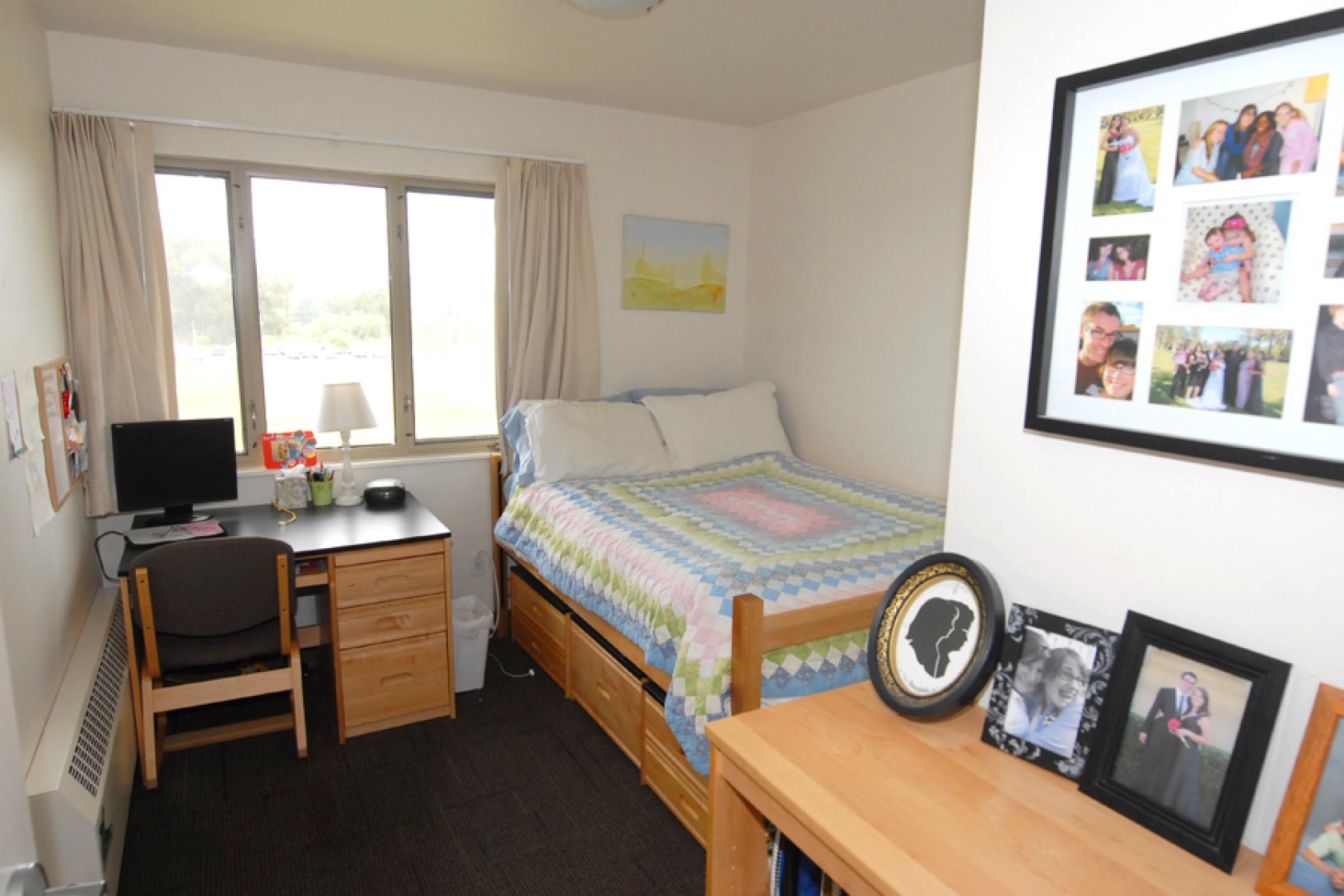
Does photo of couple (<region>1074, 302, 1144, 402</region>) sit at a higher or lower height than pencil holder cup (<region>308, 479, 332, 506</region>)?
higher

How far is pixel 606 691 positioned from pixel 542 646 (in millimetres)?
670

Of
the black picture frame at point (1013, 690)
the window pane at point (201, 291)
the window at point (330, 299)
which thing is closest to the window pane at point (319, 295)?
the window at point (330, 299)

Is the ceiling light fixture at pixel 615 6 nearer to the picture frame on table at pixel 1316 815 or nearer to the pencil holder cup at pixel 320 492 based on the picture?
the pencil holder cup at pixel 320 492

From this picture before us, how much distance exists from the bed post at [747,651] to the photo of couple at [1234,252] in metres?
1.15

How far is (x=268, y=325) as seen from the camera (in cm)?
340

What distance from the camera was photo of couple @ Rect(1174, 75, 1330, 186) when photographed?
0.89 m

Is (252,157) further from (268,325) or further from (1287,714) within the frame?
(1287,714)

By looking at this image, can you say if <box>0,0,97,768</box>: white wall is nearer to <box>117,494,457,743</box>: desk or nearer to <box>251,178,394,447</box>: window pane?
<box>117,494,457,743</box>: desk

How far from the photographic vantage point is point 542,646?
338cm

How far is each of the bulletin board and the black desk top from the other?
0.30 metres

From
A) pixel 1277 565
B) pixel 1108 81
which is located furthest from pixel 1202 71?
pixel 1277 565

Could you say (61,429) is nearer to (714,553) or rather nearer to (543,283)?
(543,283)

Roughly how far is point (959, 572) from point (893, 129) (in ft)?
8.73

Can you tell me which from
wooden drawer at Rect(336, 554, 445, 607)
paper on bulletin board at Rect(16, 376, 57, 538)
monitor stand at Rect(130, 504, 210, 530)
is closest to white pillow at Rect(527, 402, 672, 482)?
wooden drawer at Rect(336, 554, 445, 607)
